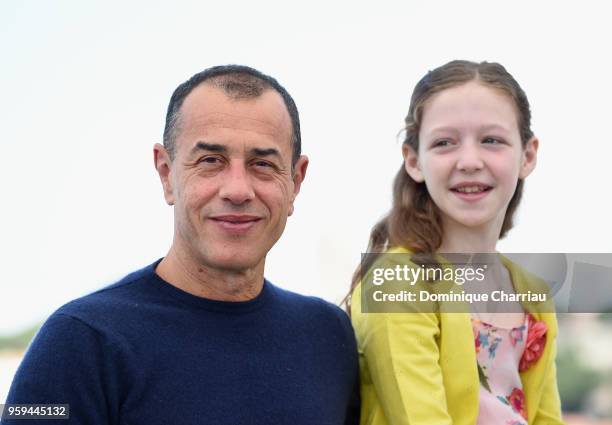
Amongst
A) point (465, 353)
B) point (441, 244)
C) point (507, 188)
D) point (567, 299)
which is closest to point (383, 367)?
point (465, 353)

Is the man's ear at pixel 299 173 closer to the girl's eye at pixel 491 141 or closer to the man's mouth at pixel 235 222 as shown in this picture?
the man's mouth at pixel 235 222

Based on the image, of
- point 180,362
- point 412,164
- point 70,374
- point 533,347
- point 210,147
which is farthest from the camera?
point 412,164

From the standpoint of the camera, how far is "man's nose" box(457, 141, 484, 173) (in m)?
2.54

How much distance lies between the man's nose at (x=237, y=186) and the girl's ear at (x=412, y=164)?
0.68m

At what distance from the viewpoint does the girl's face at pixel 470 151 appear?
101 inches

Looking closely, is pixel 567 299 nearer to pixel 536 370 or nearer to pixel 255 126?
pixel 536 370

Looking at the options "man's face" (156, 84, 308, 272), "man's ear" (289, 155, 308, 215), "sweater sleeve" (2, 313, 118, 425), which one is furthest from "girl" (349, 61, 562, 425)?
"sweater sleeve" (2, 313, 118, 425)

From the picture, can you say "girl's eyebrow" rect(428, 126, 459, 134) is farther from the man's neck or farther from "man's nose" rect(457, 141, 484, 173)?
the man's neck

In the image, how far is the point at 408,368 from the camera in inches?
93.9

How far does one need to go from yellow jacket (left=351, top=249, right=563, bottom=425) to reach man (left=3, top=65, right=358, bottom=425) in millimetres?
108

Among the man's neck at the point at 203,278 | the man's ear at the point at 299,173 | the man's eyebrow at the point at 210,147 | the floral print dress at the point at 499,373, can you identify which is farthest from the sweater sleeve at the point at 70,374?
the floral print dress at the point at 499,373

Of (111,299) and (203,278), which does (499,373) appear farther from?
(111,299)

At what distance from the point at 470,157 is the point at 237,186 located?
75 centimetres

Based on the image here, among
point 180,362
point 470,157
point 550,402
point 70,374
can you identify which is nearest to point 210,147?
point 180,362
